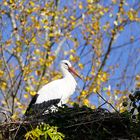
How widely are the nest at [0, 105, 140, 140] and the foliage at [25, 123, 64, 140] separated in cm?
17

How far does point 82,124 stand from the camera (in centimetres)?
539

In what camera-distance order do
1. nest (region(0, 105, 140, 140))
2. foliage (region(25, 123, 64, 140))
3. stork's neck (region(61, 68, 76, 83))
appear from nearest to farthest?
foliage (region(25, 123, 64, 140)) → nest (region(0, 105, 140, 140)) → stork's neck (region(61, 68, 76, 83))

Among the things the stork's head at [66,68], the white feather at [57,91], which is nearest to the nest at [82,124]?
the white feather at [57,91]

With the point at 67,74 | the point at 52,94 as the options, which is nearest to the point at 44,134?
the point at 52,94

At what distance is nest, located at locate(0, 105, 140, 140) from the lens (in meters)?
5.21

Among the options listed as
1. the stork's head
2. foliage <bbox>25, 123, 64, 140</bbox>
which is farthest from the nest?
the stork's head

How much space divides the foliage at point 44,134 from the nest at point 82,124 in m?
0.17

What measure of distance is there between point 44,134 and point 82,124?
454 mm

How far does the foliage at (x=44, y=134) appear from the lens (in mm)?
5051

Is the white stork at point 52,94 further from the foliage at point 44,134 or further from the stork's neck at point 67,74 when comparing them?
the foliage at point 44,134

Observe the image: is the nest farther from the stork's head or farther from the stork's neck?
the stork's head

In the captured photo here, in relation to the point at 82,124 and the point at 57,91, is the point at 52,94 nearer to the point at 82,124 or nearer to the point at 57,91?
the point at 57,91

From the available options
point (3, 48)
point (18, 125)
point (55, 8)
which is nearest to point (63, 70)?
point (3, 48)

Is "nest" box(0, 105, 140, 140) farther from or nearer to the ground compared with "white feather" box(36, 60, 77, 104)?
nearer to the ground
